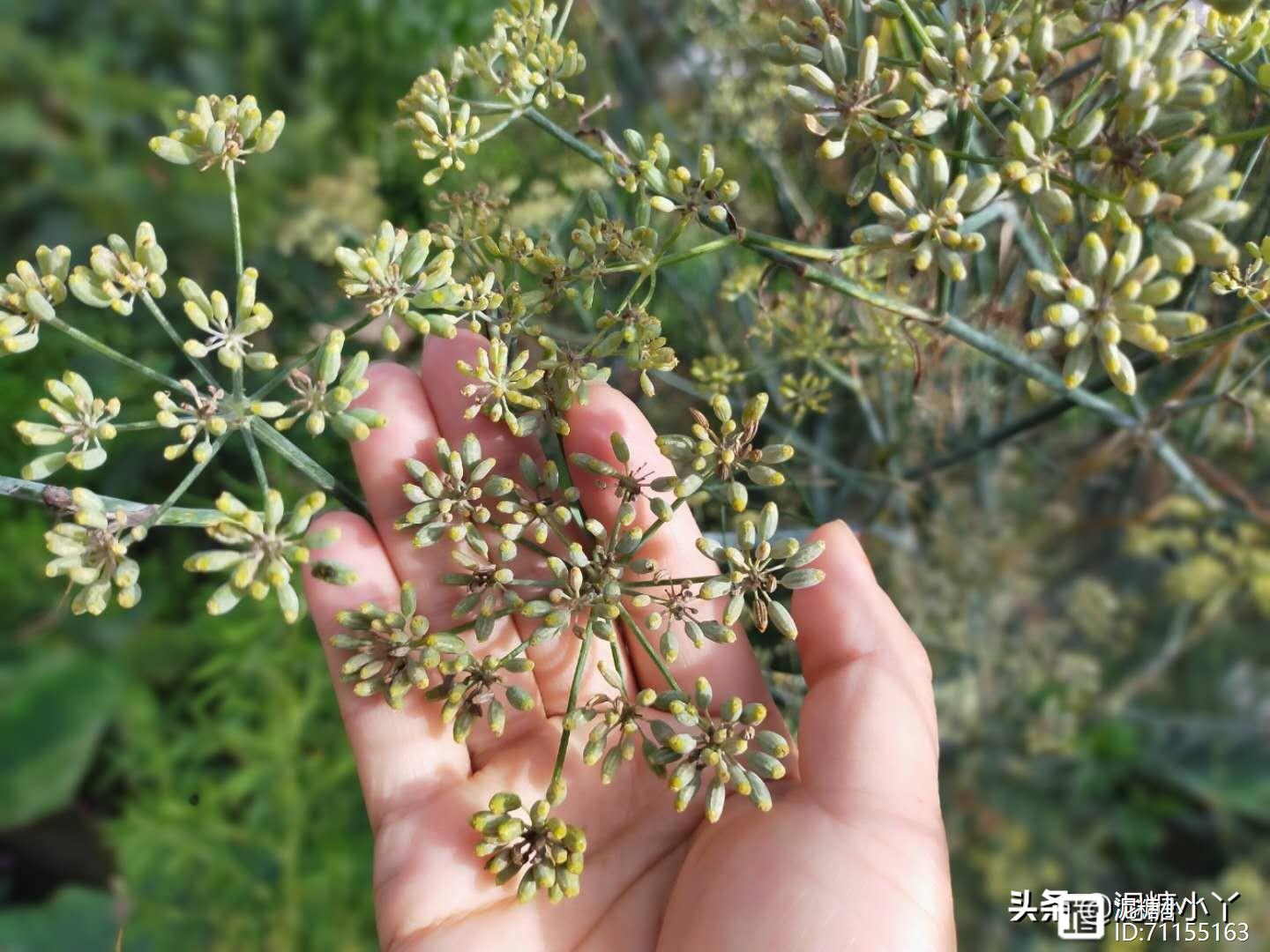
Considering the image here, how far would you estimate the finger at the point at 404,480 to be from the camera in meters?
1.57

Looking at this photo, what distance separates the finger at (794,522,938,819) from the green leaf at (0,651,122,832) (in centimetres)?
299

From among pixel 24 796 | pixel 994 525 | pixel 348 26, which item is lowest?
pixel 24 796

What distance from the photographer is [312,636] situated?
280 centimetres

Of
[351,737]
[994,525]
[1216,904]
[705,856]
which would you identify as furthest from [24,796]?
[1216,904]

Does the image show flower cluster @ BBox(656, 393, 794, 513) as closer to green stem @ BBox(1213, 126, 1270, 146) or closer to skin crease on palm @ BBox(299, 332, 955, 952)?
skin crease on palm @ BBox(299, 332, 955, 952)

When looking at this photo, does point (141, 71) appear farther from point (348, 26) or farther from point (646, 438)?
point (646, 438)

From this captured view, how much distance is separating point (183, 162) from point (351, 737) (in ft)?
3.34

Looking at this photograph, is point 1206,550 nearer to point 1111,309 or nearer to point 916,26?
point 1111,309

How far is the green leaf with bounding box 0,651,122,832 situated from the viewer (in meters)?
3.43

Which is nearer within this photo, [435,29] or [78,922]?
[435,29]

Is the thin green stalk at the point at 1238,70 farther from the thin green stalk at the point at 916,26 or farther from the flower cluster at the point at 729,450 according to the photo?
the flower cluster at the point at 729,450

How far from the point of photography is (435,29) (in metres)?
2.70

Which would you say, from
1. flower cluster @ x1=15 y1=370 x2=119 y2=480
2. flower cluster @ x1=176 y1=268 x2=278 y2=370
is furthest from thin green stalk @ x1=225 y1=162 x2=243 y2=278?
flower cluster @ x1=15 y1=370 x2=119 y2=480

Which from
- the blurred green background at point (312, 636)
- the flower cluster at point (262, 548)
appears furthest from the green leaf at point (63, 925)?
the flower cluster at point (262, 548)
